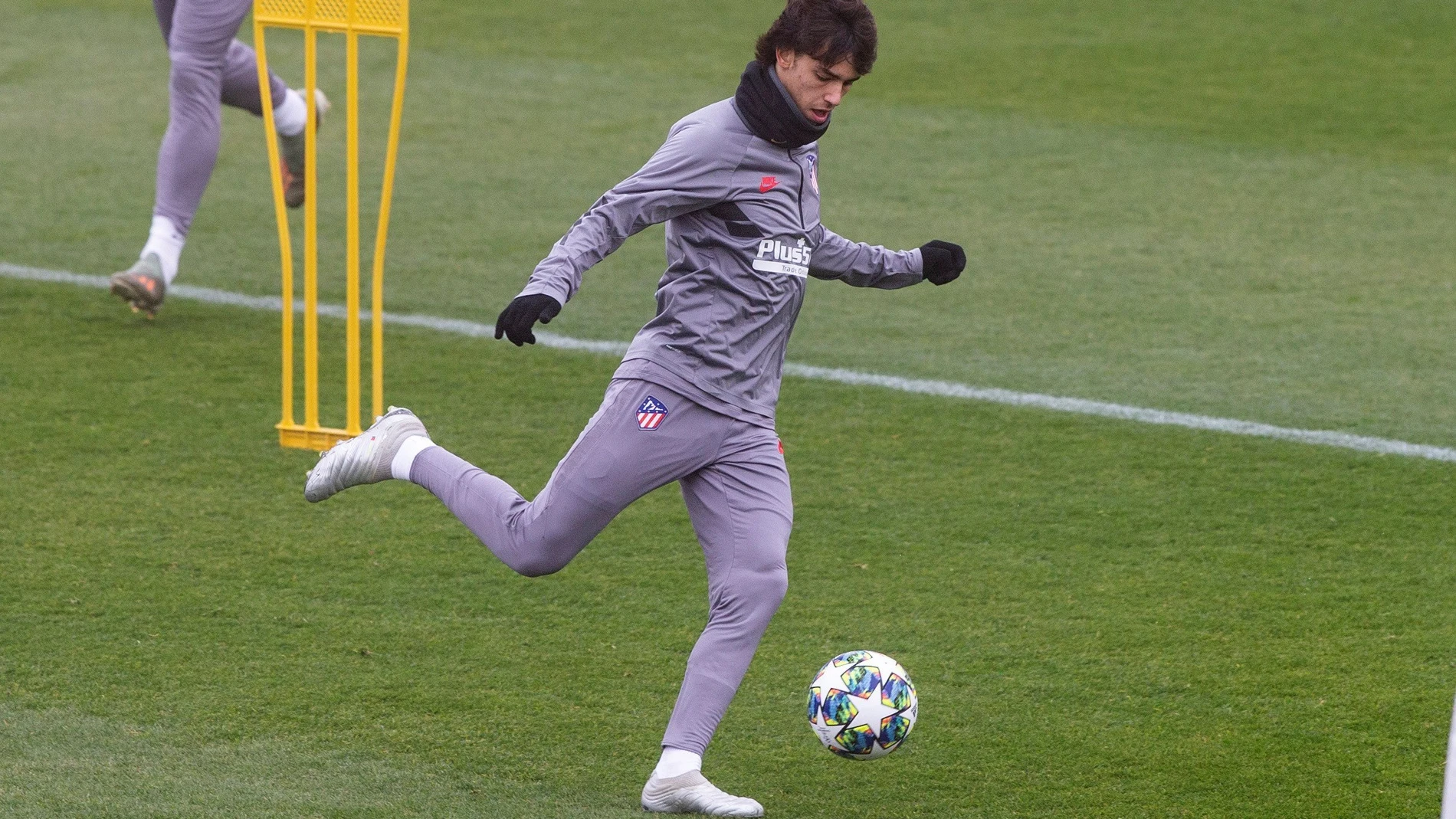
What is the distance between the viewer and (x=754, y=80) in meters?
4.15

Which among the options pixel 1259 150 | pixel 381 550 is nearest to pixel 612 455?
pixel 381 550

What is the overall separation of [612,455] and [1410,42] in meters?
11.7

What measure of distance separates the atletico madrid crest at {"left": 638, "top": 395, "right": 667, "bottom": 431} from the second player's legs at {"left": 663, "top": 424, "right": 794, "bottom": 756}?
18 cm

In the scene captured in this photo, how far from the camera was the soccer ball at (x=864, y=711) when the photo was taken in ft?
Result: 13.9

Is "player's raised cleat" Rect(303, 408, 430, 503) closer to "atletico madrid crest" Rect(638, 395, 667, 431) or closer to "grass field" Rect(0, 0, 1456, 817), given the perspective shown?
"grass field" Rect(0, 0, 1456, 817)

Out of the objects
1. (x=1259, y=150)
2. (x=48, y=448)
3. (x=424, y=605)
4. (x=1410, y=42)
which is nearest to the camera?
(x=424, y=605)

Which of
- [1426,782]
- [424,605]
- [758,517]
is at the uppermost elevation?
[758,517]

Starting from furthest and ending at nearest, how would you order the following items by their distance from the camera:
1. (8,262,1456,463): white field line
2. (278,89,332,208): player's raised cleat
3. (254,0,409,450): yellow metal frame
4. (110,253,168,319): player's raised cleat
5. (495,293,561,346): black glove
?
(278,89,332,208): player's raised cleat
(110,253,168,319): player's raised cleat
(8,262,1456,463): white field line
(254,0,409,450): yellow metal frame
(495,293,561,346): black glove

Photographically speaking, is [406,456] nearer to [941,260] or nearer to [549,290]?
[549,290]

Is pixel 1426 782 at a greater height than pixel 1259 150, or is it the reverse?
pixel 1426 782

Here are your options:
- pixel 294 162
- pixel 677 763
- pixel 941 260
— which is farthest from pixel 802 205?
pixel 294 162

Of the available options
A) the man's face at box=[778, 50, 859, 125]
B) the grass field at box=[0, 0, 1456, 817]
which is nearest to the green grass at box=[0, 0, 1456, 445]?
the grass field at box=[0, 0, 1456, 817]

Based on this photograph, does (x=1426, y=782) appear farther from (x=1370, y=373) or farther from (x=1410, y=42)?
(x=1410, y=42)

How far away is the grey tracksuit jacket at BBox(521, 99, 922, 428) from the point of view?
4.10 metres
